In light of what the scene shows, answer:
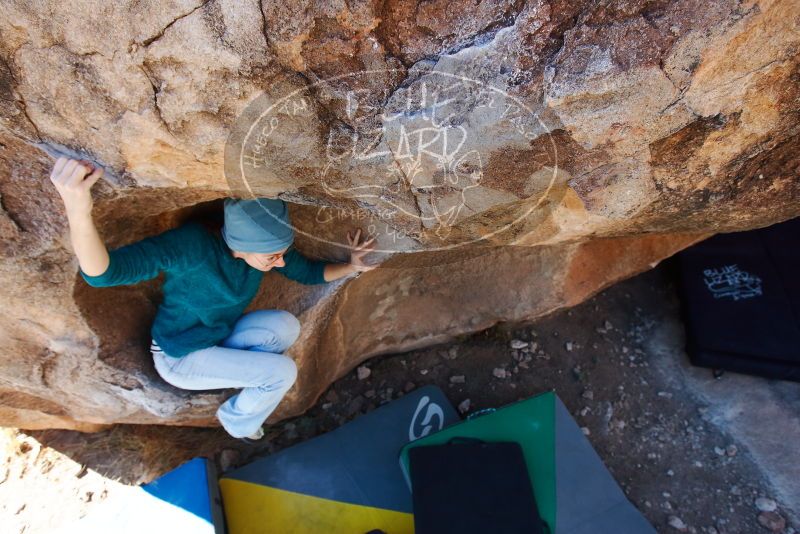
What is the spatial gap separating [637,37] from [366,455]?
1760 mm

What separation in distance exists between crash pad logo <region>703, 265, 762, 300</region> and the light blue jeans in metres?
1.93

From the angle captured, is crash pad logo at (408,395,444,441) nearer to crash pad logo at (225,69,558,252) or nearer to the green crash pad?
the green crash pad

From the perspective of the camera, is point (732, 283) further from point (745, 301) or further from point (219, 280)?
point (219, 280)

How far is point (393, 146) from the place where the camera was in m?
1.29

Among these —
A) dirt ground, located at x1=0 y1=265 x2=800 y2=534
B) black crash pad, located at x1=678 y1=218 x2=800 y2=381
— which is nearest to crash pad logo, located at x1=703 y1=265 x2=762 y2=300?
black crash pad, located at x1=678 y1=218 x2=800 y2=381

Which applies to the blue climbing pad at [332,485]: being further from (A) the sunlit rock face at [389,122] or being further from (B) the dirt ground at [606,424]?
(A) the sunlit rock face at [389,122]

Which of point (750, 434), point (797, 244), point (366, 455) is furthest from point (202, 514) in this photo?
point (797, 244)

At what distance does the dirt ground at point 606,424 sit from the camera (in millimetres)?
2262

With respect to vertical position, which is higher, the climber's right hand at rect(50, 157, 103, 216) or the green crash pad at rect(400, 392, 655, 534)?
the climber's right hand at rect(50, 157, 103, 216)

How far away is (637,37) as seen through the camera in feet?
3.67

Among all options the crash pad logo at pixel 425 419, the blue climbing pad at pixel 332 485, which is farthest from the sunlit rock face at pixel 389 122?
the crash pad logo at pixel 425 419

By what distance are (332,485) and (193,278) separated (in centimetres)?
107

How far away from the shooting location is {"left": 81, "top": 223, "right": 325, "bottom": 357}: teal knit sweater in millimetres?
1411

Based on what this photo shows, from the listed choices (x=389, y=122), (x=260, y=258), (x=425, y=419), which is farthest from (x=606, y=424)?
(x=389, y=122)
